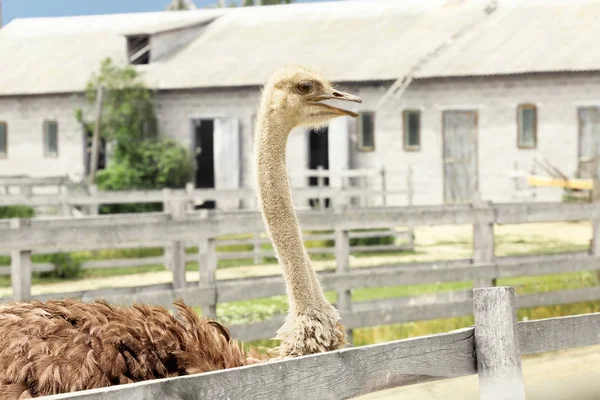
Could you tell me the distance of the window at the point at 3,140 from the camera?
29.2m

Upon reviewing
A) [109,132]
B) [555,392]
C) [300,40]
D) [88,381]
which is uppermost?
[300,40]

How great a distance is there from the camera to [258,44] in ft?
94.4

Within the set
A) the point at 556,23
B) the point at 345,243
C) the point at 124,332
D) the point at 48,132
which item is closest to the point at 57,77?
the point at 48,132

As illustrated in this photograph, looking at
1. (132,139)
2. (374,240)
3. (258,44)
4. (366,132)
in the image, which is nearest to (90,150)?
(132,139)

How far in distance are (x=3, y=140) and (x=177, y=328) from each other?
26610 millimetres

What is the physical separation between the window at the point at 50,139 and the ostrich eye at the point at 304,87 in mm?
24592

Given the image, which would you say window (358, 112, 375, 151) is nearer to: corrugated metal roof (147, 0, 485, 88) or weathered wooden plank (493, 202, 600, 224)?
corrugated metal roof (147, 0, 485, 88)

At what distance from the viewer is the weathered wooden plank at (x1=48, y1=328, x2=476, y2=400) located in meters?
3.16

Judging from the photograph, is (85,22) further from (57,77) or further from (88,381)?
(88,381)

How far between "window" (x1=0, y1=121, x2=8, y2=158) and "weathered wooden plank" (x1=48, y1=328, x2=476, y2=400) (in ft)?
87.4

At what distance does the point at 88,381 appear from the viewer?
3.64 metres

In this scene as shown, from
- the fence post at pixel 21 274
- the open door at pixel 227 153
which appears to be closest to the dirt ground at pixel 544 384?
the fence post at pixel 21 274

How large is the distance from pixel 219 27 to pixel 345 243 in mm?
22857

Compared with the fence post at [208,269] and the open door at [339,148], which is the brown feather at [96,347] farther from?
the open door at [339,148]
